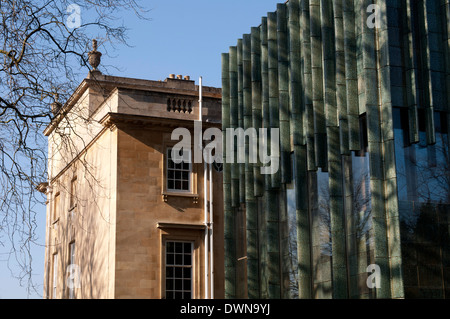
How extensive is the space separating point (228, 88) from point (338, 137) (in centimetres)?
876

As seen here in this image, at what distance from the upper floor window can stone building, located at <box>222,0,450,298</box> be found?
21.4 ft

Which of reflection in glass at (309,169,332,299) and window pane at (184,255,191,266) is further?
window pane at (184,255,191,266)

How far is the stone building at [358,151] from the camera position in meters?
19.3

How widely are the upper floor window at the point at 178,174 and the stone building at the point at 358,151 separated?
653 centimetres

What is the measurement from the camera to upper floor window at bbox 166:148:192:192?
3134cm

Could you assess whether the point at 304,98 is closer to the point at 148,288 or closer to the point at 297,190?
the point at 297,190

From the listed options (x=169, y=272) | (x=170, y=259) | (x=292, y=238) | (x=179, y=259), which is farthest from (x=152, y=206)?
(x=292, y=238)

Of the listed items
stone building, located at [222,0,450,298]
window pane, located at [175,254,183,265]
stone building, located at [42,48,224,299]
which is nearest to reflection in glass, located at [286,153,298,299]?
stone building, located at [222,0,450,298]

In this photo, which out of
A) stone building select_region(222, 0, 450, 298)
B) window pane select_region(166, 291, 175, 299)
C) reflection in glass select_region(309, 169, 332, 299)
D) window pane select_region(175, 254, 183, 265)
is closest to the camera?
stone building select_region(222, 0, 450, 298)

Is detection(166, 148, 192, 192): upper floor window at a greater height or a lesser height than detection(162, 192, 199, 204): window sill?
greater

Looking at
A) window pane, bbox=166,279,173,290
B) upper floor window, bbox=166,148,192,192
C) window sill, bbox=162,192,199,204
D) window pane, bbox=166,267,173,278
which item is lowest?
window pane, bbox=166,279,173,290

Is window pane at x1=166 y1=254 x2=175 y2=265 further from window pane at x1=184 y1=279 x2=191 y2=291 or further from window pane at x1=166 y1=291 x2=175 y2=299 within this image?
window pane at x1=166 y1=291 x2=175 y2=299

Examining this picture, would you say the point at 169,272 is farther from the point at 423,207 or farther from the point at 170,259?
the point at 423,207
